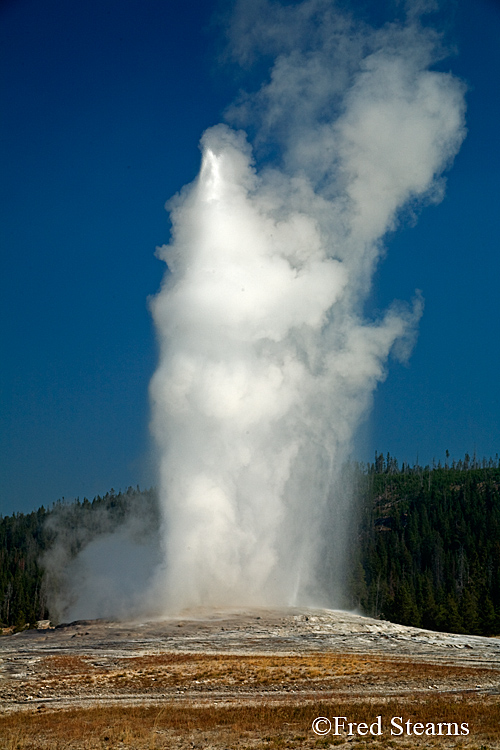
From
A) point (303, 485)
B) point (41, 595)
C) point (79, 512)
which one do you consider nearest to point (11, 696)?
point (303, 485)

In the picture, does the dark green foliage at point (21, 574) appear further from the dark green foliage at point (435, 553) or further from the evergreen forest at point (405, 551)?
the dark green foliage at point (435, 553)

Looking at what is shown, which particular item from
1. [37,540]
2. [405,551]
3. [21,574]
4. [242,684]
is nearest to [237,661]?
[242,684]

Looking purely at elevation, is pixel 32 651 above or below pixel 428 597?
below

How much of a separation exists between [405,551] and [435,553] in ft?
16.3

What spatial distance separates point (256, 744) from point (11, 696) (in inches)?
418

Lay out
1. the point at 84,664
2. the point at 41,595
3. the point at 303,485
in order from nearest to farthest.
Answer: the point at 84,664 → the point at 303,485 → the point at 41,595

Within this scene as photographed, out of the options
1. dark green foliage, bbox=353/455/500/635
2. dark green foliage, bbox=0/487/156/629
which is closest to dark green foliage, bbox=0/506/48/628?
dark green foliage, bbox=0/487/156/629

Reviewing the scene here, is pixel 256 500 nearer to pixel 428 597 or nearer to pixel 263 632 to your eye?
pixel 263 632

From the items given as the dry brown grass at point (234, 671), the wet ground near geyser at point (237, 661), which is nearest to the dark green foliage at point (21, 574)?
the wet ground near geyser at point (237, 661)

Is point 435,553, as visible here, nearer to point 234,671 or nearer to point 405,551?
point 405,551

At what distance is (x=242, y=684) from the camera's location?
23547 mm

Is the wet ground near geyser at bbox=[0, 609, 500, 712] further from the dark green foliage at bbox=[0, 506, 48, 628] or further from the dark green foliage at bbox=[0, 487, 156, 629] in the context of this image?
the dark green foliage at bbox=[0, 506, 48, 628]

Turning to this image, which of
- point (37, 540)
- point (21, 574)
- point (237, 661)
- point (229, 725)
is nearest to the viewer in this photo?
point (229, 725)

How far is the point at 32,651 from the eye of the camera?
3028 cm
